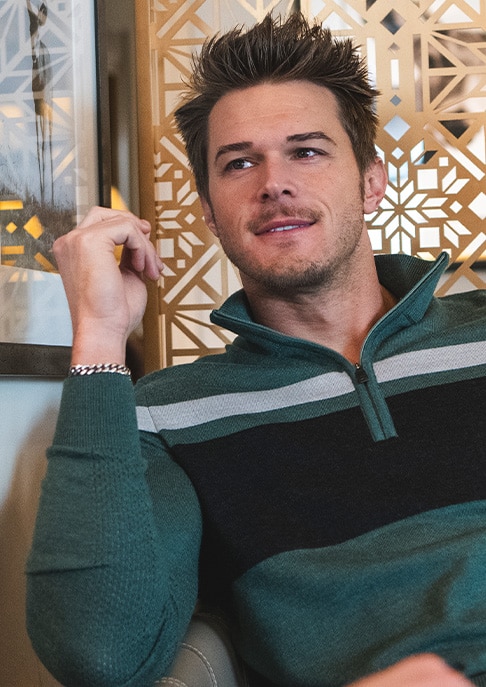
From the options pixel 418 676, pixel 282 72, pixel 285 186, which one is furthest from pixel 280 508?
pixel 282 72

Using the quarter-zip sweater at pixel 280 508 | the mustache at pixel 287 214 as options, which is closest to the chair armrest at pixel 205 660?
the quarter-zip sweater at pixel 280 508

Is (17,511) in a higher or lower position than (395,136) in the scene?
lower

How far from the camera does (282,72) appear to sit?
1.61 m

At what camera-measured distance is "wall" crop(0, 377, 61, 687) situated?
1419mm

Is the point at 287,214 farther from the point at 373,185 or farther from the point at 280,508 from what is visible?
the point at 280,508

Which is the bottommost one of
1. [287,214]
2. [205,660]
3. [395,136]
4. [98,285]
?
[205,660]

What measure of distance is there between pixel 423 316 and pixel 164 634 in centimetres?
71

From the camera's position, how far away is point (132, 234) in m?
1.35

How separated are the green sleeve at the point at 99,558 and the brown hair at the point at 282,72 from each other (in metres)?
0.73

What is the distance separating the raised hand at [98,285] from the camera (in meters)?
1.23

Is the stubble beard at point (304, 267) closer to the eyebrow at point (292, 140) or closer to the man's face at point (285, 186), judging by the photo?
the man's face at point (285, 186)

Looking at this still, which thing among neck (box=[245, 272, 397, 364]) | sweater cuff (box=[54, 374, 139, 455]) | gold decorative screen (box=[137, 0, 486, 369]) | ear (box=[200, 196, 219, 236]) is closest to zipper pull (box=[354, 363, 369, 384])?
neck (box=[245, 272, 397, 364])

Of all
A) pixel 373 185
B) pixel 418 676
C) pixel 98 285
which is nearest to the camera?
pixel 418 676

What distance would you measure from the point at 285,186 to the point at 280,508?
571 mm
